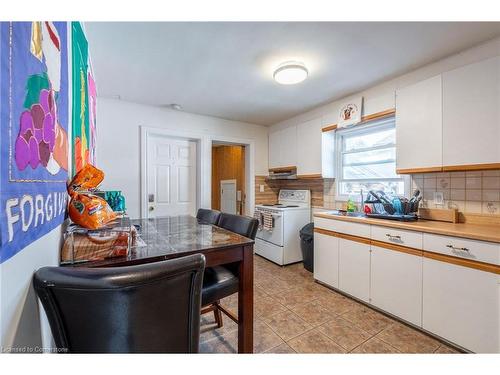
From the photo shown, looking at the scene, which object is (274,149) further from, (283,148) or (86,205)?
(86,205)

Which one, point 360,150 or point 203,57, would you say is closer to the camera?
point 203,57

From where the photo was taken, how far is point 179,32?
1.62 meters

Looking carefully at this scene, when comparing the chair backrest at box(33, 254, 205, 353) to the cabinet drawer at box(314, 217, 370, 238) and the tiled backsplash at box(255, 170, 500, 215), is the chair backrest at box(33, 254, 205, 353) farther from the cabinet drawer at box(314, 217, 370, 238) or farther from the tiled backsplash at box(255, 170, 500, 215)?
the tiled backsplash at box(255, 170, 500, 215)

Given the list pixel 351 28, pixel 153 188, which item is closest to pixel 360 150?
pixel 351 28

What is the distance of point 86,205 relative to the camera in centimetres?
95

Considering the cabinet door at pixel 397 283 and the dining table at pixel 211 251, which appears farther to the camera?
the cabinet door at pixel 397 283

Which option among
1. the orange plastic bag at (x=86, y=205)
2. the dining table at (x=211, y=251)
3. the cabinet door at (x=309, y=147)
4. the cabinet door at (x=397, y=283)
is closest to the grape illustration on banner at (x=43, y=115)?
the orange plastic bag at (x=86, y=205)

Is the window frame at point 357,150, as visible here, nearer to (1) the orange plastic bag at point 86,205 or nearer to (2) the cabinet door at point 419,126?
(2) the cabinet door at point 419,126

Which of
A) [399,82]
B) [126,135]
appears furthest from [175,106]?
[399,82]

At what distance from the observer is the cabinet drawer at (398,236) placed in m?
1.76

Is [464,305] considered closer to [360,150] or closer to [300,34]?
[360,150]

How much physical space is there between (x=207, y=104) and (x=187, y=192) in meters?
1.35

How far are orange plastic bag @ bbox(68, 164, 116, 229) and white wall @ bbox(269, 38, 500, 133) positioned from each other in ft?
8.89

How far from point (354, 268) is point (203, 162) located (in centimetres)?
249
